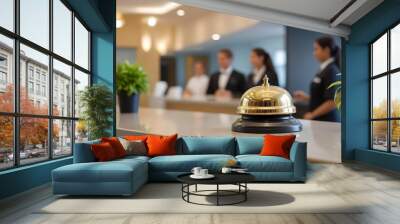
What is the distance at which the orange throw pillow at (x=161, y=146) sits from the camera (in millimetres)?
6879

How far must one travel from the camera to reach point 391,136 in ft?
26.0

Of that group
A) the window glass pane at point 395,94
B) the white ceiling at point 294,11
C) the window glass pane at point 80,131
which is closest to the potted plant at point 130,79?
the window glass pane at point 80,131

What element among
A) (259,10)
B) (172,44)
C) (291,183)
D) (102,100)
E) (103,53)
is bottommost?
(291,183)

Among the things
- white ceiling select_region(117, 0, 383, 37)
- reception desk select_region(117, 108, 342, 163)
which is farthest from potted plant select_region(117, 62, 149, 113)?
white ceiling select_region(117, 0, 383, 37)

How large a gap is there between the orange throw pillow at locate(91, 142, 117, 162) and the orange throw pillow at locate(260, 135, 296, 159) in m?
2.11

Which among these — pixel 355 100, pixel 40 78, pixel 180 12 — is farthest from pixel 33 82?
pixel 180 12

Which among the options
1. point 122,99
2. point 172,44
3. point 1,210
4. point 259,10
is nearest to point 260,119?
point 1,210

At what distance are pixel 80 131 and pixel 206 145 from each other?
88.9 inches

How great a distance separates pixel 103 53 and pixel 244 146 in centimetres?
307

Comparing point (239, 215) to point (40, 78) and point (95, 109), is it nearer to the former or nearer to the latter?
point (40, 78)

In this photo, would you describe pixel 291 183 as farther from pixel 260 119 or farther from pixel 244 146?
pixel 260 119

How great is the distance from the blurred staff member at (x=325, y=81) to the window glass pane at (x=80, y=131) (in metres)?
5.28

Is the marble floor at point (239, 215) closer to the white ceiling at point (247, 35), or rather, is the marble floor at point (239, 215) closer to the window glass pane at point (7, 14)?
the window glass pane at point (7, 14)

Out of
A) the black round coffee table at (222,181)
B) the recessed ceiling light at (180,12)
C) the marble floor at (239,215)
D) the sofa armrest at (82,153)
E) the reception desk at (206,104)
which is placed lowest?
the marble floor at (239,215)
